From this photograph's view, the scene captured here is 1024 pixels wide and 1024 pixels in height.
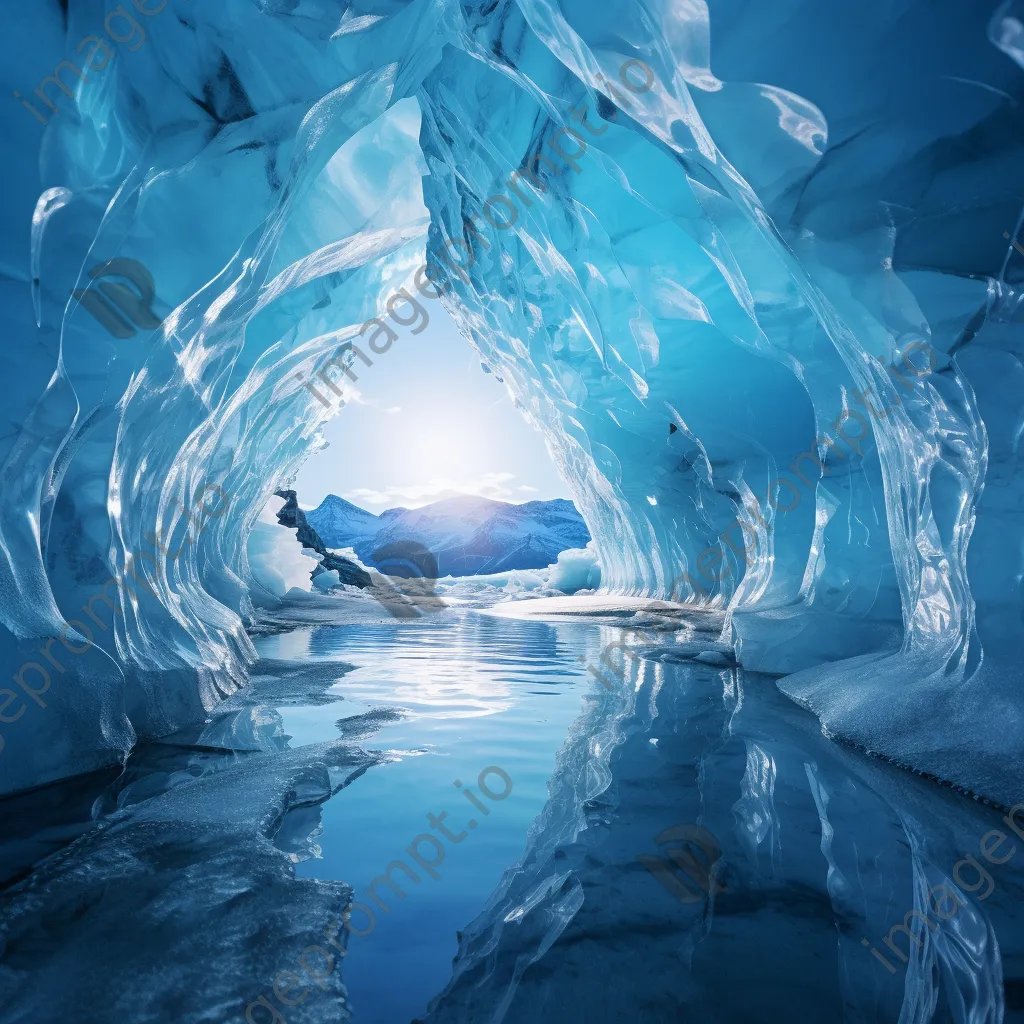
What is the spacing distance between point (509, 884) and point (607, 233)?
654cm

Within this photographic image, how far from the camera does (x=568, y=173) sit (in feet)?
21.3

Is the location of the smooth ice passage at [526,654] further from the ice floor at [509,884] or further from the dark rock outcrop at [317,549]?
the dark rock outcrop at [317,549]

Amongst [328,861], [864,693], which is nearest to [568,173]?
[864,693]

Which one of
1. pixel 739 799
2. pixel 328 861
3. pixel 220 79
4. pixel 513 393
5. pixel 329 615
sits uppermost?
pixel 220 79

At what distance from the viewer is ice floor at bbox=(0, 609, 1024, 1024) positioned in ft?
4.25

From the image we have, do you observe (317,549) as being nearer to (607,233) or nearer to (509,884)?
(607,233)

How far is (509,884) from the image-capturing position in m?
1.78

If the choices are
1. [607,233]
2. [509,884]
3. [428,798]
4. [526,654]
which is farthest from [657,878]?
[607,233]

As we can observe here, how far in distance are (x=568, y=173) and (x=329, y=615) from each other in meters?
9.59

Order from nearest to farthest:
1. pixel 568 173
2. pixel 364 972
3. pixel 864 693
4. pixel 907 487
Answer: pixel 364 972
pixel 864 693
pixel 907 487
pixel 568 173

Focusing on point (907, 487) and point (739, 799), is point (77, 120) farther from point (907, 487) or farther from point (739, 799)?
point (907, 487)

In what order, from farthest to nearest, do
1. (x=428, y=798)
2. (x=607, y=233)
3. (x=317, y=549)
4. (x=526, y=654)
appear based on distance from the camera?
(x=317, y=549)
(x=526, y=654)
(x=607, y=233)
(x=428, y=798)

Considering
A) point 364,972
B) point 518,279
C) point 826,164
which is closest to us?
point 364,972

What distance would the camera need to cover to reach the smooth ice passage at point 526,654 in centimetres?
147
